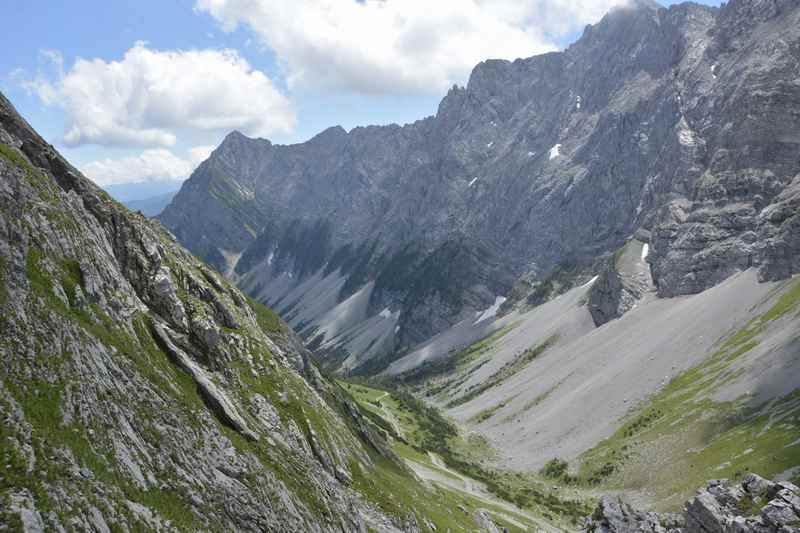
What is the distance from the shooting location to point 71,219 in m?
36.2

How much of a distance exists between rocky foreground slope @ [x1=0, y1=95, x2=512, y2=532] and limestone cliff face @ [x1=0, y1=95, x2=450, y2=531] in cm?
10

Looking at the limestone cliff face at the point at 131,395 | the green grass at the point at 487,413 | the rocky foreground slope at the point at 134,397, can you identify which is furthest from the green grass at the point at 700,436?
the limestone cliff face at the point at 131,395

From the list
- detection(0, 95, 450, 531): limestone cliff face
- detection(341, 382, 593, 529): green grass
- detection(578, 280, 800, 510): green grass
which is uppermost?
detection(0, 95, 450, 531): limestone cliff face

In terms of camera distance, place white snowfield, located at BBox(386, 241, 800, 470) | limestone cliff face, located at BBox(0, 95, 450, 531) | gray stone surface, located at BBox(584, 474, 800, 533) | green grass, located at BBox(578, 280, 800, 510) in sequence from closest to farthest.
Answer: limestone cliff face, located at BBox(0, 95, 450, 531), gray stone surface, located at BBox(584, 474, 800, 533), green grass, located at BBox(578, 280, 800, 510), white snowfield, located at BBox(386, 241, 800, 470)

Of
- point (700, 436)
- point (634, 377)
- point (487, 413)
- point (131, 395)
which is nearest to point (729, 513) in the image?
point (131, 395)

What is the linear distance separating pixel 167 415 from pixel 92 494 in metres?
8.49

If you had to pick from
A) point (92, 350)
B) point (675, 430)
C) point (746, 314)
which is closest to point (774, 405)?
point (675, 430)

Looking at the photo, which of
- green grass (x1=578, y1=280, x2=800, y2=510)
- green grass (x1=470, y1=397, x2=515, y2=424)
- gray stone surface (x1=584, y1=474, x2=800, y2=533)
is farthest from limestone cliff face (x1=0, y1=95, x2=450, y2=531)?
green grass (x1=470, y1=397, x2=515, y2=424)

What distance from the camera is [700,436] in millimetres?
117625

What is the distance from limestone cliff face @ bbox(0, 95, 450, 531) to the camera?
81.7 feet

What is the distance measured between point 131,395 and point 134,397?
0.70ft

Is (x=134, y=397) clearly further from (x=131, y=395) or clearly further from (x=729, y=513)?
(x=729, y=513)

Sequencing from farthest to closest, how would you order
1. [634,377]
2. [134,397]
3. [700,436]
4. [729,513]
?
[634,377] < [700,436] < [729,513] < [134,397]

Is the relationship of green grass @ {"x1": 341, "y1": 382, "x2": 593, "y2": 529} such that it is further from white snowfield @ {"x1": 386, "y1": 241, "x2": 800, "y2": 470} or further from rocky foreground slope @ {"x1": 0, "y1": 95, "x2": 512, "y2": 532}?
rocky foreground slope @ {"x1": 0, "y1": 95, "x2": 512, "y2": 532}
